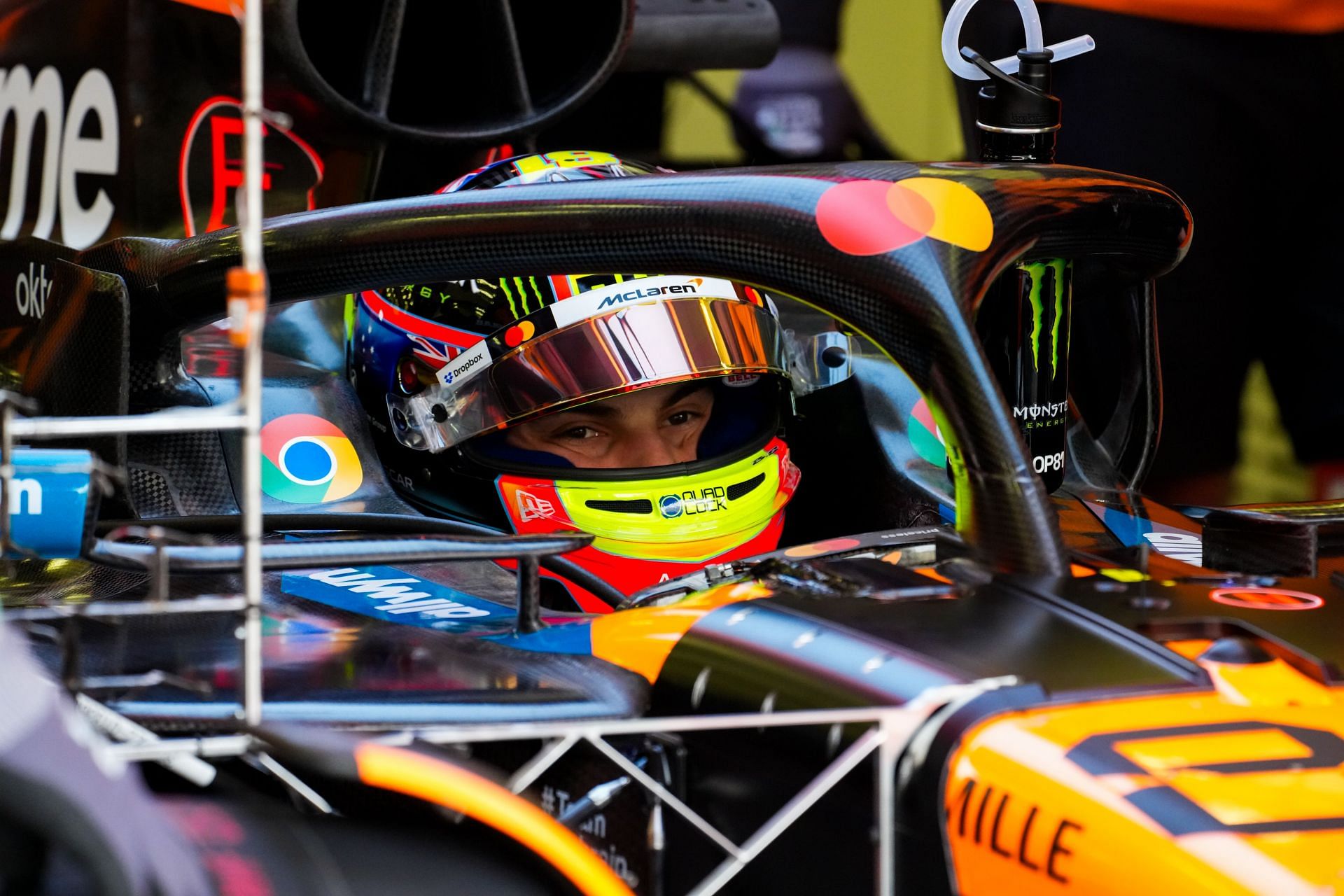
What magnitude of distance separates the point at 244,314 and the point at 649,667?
48cm

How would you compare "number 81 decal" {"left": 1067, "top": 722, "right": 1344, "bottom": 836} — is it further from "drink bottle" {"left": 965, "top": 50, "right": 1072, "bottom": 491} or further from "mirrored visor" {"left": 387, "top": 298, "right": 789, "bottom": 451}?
"mirrored visor" {"left": 387, "top": 298, "right": 789, "bottom": 451}

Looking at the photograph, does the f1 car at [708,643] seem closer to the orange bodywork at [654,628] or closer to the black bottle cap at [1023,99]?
the orange bodywork at [654,628]

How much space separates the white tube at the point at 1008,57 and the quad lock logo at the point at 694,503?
0.57 m

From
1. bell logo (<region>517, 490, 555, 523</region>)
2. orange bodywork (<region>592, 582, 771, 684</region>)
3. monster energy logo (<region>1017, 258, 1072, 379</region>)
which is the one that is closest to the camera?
orange bodywork (<region>592, 582, 771, 684</region>)

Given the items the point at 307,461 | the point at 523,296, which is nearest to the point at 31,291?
the point at 307,461

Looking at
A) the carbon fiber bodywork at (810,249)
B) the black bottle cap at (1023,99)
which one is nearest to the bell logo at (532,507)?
the carbon fiber bodywork at (810,249)

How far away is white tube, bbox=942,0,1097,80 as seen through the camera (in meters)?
1.65

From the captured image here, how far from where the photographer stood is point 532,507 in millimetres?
1736

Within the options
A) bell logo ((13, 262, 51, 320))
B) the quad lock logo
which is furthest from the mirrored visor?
bell logo ((13, 262, 51, 320))

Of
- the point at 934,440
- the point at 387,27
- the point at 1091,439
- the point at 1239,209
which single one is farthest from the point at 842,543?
the point at 1239,209

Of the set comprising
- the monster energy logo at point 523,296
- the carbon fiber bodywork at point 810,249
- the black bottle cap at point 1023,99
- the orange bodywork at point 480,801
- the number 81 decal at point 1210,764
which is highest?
the black bottle cap at point 1023,99

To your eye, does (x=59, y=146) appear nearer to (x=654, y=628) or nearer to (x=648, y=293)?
(x=648, y=293)

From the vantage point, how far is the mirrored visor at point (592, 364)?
5.52 ft

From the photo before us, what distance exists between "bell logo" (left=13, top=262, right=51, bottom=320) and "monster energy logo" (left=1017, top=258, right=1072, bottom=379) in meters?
1.32
